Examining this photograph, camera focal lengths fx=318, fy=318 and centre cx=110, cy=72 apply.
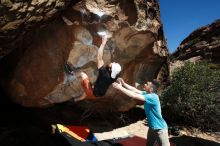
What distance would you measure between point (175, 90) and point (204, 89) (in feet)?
5.68

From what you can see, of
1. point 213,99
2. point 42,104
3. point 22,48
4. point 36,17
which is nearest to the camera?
point 36,17

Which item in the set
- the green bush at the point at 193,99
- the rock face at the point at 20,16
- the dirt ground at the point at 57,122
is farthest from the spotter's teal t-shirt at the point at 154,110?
the green bush at the point at 193,99

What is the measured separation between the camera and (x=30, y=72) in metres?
10.5

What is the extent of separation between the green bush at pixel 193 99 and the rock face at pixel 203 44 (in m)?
12.9

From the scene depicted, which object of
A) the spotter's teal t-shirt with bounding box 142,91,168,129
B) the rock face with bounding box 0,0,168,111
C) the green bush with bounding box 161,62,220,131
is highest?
the rock face with bounding box 0,0,168,111

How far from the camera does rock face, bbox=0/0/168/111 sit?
985 centimetres

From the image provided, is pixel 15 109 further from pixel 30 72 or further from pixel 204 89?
pixel 204 89

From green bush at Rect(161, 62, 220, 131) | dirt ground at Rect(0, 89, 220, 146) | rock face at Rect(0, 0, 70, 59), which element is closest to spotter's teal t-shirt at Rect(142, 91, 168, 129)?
rock face at Rect(0, 0, 70, 59)

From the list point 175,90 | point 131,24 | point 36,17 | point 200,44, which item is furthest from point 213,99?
point 200,44

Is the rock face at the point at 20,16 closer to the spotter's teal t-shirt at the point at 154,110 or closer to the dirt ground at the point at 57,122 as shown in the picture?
the spotter's teal t-shirt at the point at 154,110

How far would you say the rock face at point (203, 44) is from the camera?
31.3 m

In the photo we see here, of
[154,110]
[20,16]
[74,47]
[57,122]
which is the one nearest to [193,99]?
[57,122]

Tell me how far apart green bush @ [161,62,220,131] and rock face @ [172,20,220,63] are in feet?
42.4

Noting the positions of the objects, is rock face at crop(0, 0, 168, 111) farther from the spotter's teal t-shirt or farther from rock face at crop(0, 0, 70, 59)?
the spotter's teal t-shirt
